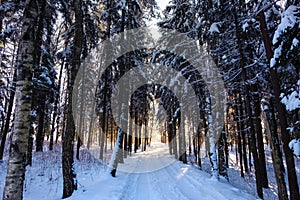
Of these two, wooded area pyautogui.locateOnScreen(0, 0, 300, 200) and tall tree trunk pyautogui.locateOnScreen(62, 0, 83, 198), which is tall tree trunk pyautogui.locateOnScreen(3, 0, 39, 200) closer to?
wooded area pyautogui.locateOnScreen(0, 0, 300, 200)

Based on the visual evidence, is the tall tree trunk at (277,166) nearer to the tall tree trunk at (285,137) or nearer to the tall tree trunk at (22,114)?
the tall tree trunk at (285,137)

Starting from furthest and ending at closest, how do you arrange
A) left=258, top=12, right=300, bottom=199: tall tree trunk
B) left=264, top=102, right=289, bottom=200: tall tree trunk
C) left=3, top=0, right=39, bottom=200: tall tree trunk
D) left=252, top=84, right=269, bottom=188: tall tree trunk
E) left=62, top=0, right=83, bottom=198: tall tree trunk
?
left=252, top=84, right=269, bottom=188: tall tree trunk, left=264, top=102, right=289, bottom=200: tall tree trunk, left=62, top=0, right=83, bottom=198: tall tree trunk, left=258, top=12, right=300, bottom=199: tall tree trunk, left=3, top=0, right=39, bottom=200: tall tree trunk

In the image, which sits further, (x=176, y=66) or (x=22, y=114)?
(x=176, y=66)

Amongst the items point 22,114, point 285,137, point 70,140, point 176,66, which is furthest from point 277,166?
point 176,66

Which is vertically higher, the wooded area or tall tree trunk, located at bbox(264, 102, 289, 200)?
the wooded area

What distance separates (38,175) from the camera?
1066 centimetres

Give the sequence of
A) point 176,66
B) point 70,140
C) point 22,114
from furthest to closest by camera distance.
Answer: point 176,66
point 70,140
point 22,114

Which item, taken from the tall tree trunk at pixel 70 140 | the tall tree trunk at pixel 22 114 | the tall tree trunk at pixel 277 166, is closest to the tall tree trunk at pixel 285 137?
the tall tree trunk at pixel 277 166

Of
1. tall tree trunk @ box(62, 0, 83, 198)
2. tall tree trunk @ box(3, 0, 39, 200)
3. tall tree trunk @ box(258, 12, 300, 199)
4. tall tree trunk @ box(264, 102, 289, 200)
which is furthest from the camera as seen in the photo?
tall tree trunk @ box(264, 102, 289, 200)

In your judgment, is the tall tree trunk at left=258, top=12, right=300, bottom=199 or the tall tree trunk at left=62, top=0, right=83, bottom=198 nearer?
the tall tree trunk at left=258, top=12, right=300, bottom=199

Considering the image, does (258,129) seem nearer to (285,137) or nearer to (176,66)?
(285,137)

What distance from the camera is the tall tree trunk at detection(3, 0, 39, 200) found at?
4516mm

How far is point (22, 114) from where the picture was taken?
15.9ft

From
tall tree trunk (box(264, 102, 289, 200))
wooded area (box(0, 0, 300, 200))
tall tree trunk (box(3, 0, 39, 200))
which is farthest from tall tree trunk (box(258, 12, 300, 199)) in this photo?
tall tree trunk (box(3, 0, 39, 200))
